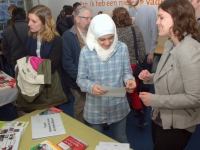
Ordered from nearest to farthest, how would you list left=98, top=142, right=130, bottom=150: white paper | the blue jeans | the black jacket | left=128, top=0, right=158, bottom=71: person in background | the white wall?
1. left=98, top=142, right=130, bottom=150: white paper
2. the blue jeans
3. the black jacket
4. left=128, top=0, right=158, bottom=71: person in background
5. the white wall

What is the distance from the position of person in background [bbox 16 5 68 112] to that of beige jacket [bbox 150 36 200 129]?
0.97m

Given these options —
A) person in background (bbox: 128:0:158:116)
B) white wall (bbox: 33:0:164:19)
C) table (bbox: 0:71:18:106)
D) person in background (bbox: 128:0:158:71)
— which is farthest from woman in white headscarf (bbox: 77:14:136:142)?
white wall (bbox: 33:0:164:19)

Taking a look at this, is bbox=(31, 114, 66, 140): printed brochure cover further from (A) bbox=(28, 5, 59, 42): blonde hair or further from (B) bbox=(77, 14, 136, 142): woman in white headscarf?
(A) bbox=(28, 5, 59, 42): blonde hair

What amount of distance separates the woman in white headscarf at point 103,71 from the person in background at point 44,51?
1.27 ft

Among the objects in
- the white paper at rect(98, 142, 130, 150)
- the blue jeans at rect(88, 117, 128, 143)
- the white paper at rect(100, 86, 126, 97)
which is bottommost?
the blue jeans at rect(88, 117, 128, 143)

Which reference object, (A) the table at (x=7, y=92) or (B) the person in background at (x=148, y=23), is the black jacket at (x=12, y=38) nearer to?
(A) the table at (x=7, y=92)

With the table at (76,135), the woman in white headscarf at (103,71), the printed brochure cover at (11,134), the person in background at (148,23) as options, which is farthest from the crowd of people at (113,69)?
the person in background at (148,23)

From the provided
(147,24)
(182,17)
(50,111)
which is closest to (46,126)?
(50,111)

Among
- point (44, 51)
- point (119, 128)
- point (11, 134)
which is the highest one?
point (44, 51)

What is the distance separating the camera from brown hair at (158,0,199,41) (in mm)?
1059

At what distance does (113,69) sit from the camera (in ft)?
4.88

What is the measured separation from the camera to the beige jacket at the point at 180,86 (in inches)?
39.8

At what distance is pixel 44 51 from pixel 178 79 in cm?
122

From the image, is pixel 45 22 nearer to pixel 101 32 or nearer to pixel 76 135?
pixel 101 32
